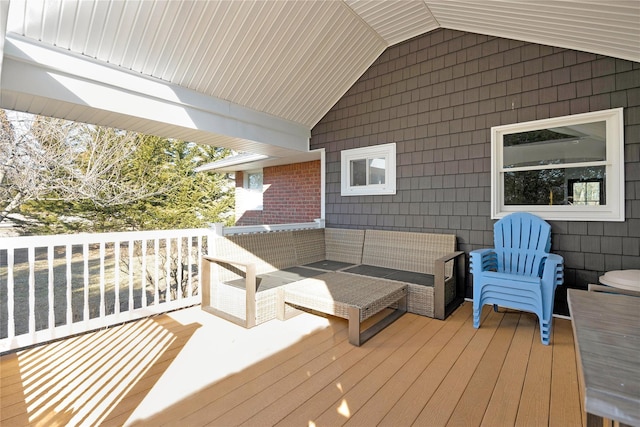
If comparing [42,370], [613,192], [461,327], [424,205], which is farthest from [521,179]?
[42,370]

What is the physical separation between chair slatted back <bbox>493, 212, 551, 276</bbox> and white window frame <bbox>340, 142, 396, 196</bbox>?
5.28 ft

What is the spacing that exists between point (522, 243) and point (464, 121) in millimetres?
1712

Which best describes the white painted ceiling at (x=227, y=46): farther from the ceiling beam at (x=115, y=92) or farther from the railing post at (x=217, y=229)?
the railing post at (x=217, y=229)

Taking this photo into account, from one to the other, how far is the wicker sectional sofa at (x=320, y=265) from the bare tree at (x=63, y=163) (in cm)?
551

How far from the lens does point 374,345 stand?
9.00 feet

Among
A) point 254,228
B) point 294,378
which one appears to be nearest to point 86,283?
point 254,228

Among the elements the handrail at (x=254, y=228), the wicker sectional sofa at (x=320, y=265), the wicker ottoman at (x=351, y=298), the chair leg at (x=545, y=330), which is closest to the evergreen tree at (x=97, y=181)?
the handrail at (x=254, y=228)

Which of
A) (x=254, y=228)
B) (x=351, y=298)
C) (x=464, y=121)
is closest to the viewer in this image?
(x=351, y=298)

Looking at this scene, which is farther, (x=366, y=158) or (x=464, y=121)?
(x=366, y=158)

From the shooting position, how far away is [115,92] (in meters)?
3.15

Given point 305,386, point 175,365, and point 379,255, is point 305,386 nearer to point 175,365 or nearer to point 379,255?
point 175,365

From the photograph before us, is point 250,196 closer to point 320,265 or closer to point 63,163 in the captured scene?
point 63,163

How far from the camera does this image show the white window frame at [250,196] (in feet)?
26.3

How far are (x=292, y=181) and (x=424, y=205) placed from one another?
3402 mm
